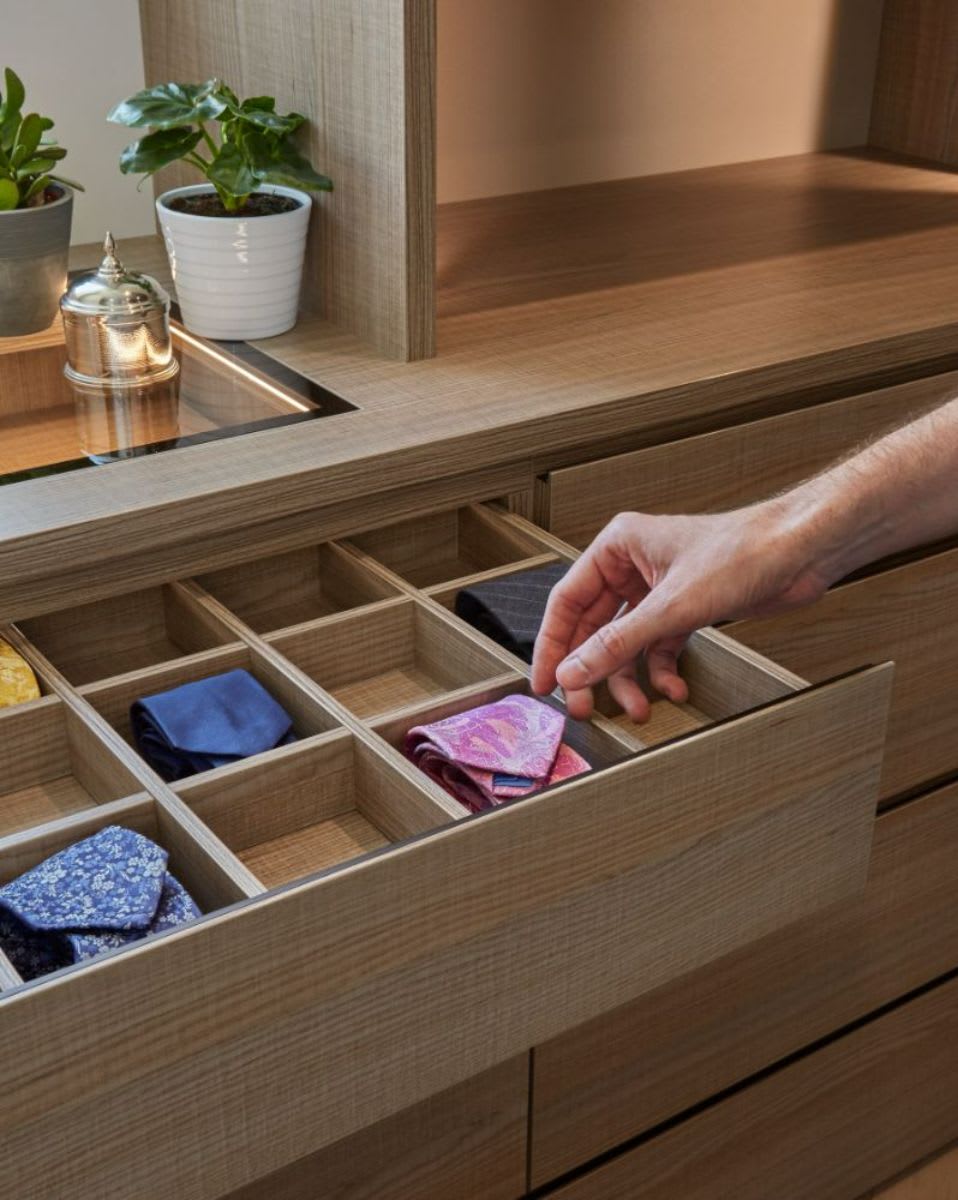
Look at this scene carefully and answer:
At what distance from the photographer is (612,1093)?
1.28m

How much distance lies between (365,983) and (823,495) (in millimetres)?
501

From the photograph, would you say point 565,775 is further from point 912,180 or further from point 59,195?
point 912,180

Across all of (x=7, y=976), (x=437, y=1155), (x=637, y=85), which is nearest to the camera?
(x=7, y=976)

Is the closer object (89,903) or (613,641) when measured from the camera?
(89,903)

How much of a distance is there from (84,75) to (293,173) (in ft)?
1.38

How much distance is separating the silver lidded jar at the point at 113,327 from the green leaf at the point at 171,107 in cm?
11

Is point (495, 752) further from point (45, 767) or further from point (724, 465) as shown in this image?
point (724, 465)

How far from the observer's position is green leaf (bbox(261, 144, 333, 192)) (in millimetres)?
1316

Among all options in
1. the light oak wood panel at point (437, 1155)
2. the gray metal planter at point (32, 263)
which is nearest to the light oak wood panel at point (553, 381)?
the gray metal planter at point (32, 263)

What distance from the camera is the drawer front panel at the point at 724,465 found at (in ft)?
4.19

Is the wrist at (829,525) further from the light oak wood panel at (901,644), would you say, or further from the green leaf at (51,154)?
the green leaf at (51,154)

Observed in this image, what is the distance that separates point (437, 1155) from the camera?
1.14 m

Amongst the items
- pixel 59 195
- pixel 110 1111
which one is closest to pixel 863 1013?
pixel 110 1111

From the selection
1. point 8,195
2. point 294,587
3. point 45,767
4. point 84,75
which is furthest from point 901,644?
point 84,75
